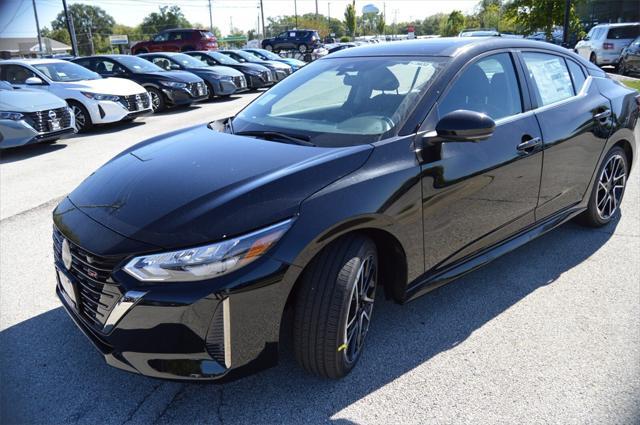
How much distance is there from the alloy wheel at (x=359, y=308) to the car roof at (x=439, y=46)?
1450mm

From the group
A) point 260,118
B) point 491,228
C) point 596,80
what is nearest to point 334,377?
point 491,228

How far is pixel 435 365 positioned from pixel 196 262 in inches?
54.9

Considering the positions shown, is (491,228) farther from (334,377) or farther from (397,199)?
(334,377)

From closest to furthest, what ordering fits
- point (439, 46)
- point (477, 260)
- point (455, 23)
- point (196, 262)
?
point (196, 262), point (477, 260), point (439, 46), point (455, 23)

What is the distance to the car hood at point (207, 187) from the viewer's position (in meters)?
2.12

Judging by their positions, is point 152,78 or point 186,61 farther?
point 186,61

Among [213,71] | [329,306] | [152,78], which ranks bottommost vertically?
[329,306]

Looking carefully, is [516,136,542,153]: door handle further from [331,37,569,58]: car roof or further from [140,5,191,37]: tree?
[140,5,191,37]: tree

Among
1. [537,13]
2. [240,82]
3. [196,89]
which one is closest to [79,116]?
[196,89]

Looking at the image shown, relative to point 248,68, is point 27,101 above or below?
below

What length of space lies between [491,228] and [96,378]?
2.38m

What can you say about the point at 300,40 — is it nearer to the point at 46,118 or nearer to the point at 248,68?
the point at 248,68

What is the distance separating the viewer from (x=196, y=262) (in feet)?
6.62

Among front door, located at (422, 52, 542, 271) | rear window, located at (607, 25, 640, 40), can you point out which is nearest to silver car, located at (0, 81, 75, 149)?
front door, located at (422, 52, 542, 271)
